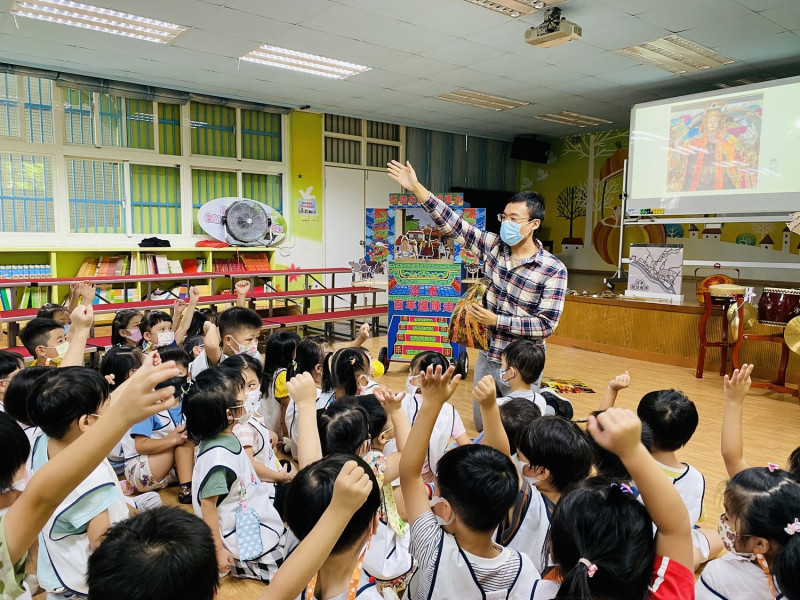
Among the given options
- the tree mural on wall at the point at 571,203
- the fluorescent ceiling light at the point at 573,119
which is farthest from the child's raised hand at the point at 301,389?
the tree mural on wall at the point at 571,203

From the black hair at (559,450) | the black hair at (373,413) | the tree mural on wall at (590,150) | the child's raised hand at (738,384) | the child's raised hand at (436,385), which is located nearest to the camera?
the child's raised hand at (436,385)

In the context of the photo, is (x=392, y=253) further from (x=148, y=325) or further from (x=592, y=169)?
(x=592, y=169)

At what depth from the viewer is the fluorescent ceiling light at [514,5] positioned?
413cm

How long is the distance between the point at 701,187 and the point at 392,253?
3.32 meters

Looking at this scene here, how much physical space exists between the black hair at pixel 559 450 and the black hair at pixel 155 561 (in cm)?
94

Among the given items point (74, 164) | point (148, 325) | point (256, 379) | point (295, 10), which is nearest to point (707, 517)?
point (256, 379)

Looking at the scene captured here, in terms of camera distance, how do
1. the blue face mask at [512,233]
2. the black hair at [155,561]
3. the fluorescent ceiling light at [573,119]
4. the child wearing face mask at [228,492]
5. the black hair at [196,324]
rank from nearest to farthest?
the black hair at [155,561], the child wearing face mask at [228,492], the blue face mask at [512,233], the black hair at [196,324], the fluorescent ceiling light at [573,119]

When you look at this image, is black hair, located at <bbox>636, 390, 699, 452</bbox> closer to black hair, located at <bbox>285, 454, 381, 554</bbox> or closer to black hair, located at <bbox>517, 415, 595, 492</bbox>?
black hair, located at <bbox>517, 415, 595, 492</bbox>

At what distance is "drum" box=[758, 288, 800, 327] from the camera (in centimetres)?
430

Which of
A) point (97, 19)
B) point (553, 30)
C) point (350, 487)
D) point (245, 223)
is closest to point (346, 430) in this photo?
point (350, 487)

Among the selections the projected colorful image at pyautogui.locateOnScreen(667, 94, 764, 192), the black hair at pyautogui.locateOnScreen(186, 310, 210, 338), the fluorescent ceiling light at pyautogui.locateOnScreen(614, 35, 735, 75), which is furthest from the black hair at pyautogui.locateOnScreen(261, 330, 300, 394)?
the projected colorful image at pyautogui.locateOnScreen(667, 94, 764, 192)

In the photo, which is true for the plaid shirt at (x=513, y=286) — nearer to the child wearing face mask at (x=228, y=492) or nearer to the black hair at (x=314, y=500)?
the child wearing face mask at (x=228, y=492)

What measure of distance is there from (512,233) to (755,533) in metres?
1.58

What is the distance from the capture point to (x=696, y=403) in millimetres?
4090
